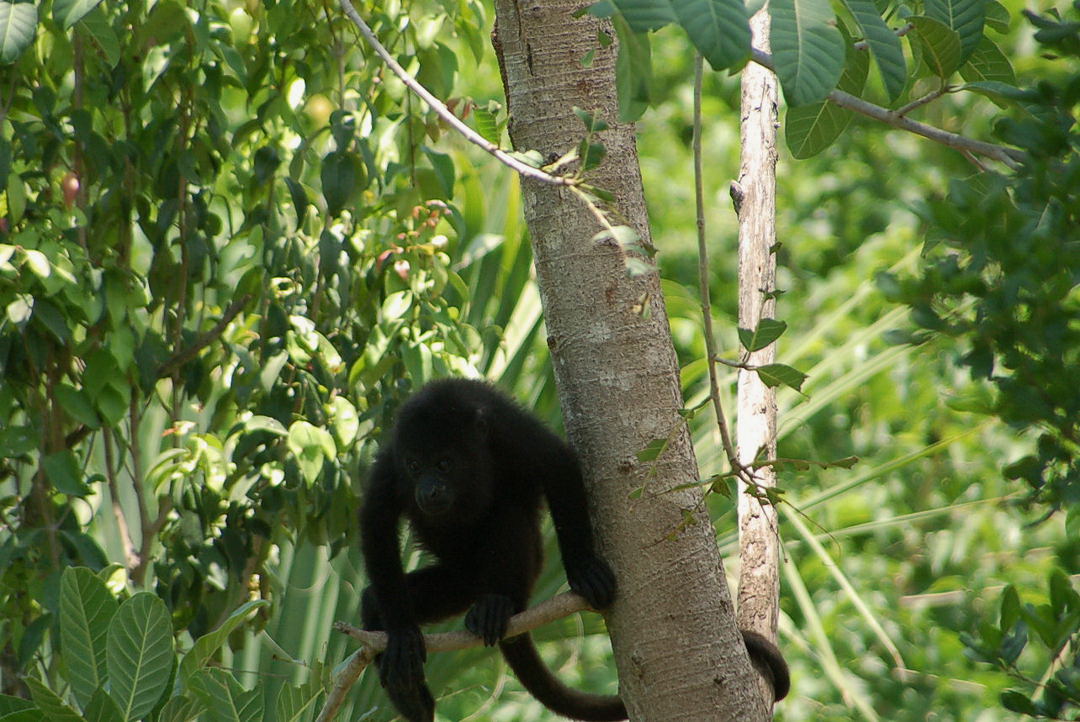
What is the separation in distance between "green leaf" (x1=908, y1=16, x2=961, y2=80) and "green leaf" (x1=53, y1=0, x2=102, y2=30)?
118 centimetres

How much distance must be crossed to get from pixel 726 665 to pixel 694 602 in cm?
11

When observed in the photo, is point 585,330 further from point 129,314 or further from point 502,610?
point 129,314

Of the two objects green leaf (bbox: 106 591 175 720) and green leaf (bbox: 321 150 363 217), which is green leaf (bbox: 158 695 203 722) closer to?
green leaf (bbox: 106 591 175 720)

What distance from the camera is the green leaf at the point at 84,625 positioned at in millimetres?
1629

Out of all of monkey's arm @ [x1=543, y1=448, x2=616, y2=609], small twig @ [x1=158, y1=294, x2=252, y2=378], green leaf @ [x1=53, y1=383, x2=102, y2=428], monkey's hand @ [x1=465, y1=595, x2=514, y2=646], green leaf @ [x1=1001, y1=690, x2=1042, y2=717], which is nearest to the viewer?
green leaf @ [x1=1001, y1=690, x2=1042, y2=717]

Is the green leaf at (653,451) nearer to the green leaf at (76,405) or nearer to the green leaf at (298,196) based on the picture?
the green leaf at (298,196)

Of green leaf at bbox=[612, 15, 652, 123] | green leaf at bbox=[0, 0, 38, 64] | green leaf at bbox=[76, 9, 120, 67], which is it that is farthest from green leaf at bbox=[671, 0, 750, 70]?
green leaf at bbox=[76, 9, 120, 67]

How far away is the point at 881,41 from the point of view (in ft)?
3.82

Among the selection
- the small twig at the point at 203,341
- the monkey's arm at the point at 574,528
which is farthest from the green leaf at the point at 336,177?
the monkey's arm at the point at 574,528

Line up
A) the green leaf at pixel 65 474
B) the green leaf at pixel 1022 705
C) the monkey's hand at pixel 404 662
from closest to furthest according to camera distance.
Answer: the green leaf at pixel 1022 705 → the monkey's hand at pixel 404 662 → the green leaf at pixel 65 474

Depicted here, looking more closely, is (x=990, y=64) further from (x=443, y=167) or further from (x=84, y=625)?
(x=84, y=625)

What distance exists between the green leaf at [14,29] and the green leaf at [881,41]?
125 centimetres

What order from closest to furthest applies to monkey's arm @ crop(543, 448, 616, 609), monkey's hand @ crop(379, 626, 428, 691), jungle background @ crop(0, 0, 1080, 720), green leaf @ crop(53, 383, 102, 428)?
1. monkey's arm @ crop(543, 448, 616, 609)
2. monkey's hand @ crop(379, 626, 428, 691)
3. jungle background @ crop(0, 0, 1080, 720)
4. green leaf @ crop(53, 383, 102, 428)

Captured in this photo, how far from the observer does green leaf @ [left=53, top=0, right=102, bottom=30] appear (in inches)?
66.2
